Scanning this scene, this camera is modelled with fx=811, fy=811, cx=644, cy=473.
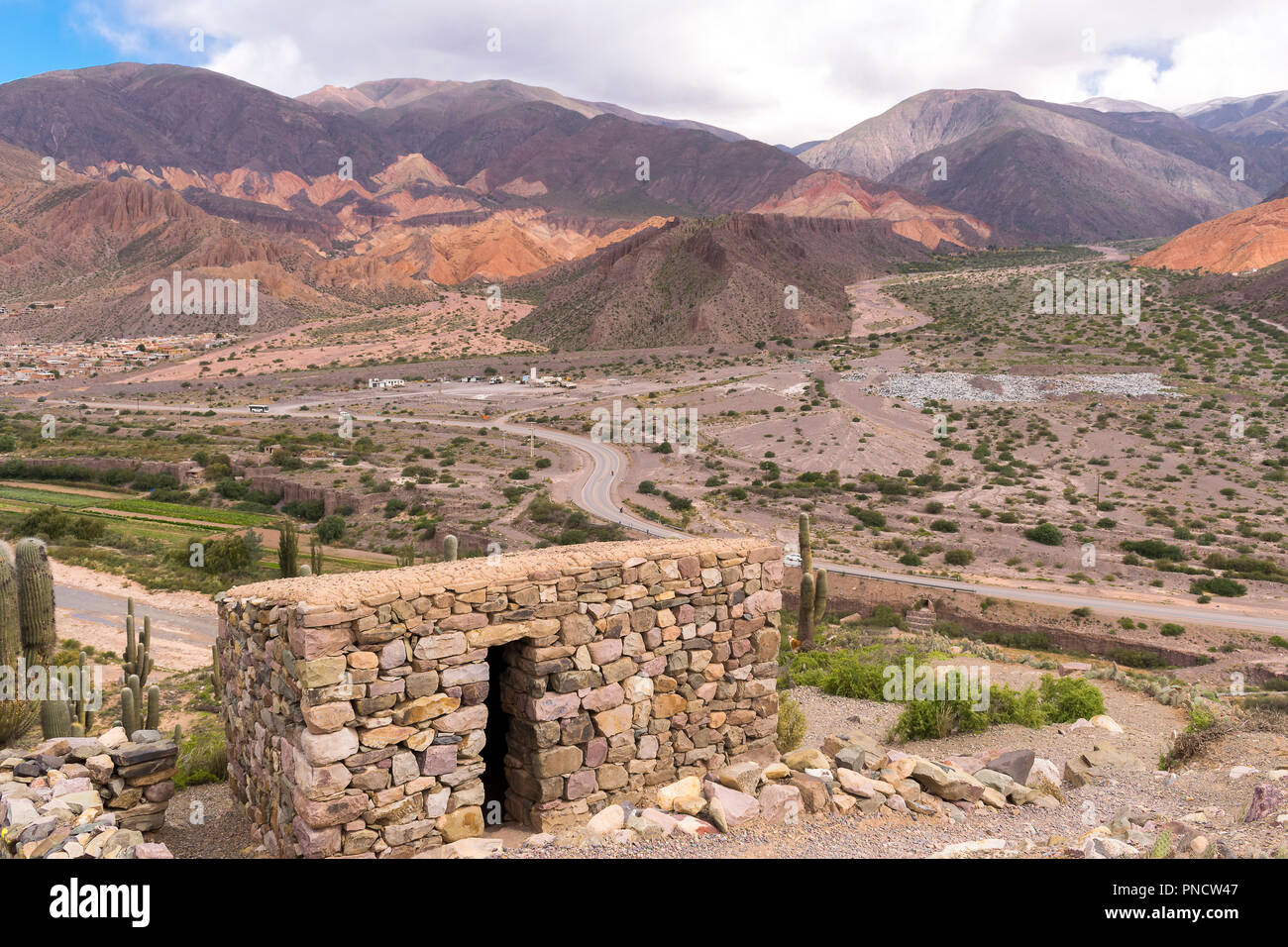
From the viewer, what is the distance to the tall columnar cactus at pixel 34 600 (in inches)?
723

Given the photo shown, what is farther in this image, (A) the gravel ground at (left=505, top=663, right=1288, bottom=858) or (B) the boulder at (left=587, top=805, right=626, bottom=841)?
(B) the boulder at (left=587, top=805, right=626, bottom=841)

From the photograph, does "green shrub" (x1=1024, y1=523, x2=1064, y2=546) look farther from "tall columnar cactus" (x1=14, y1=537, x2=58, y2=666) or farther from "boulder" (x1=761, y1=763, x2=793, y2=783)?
"tall columnar cactus" (x1=14, y1=537, x2=58, y2=666)

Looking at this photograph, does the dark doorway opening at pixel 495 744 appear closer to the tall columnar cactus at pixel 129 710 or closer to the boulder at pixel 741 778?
the boulder at pixel 741 778

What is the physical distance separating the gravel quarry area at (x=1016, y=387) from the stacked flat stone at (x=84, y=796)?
6676 centimetres

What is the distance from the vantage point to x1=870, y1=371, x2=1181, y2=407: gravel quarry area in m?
67.9

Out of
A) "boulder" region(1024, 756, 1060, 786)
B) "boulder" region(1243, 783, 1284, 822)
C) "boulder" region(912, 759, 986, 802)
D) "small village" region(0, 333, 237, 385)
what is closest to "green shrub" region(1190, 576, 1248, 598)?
"boulder" region(1024, 756, 1060, 786)

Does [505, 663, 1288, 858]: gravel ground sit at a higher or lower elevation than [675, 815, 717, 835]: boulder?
lower

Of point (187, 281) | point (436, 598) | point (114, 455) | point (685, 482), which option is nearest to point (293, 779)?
point (436, 598)

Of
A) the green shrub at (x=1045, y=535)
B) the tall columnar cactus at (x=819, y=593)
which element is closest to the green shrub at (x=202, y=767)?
the tall columnar cactus at (x=819, y=593)

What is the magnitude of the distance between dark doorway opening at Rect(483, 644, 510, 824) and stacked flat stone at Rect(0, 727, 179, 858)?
3155 millimetres

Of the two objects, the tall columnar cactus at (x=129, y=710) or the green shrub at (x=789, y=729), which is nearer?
the green shrub at (x=789, y=729)

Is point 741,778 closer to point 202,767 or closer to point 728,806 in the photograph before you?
point 728,806

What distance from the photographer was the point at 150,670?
80.9 feet

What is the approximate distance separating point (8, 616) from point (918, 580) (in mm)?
30805
